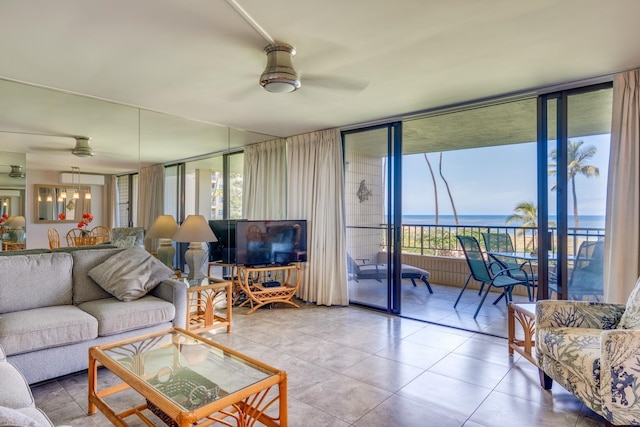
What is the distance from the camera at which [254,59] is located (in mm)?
2490

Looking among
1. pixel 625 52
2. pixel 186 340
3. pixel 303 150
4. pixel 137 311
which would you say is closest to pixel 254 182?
pixel 303 150

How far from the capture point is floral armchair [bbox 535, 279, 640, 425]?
169 centimetres

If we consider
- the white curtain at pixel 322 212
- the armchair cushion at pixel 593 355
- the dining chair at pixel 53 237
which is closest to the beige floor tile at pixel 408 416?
the armchair cushion at pixel 593 355

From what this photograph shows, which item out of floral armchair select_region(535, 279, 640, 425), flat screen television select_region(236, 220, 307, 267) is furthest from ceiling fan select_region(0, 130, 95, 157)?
floral armchair select_region(535, 279, 640, 425)

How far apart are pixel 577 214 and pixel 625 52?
128cm

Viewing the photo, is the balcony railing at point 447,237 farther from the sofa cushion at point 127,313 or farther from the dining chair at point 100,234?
the dining chair at point 100,234

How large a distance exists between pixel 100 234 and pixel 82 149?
2.76 feet

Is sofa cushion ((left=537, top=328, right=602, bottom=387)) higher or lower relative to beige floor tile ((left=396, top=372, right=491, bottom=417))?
higher

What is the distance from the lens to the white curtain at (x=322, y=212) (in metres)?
4.54

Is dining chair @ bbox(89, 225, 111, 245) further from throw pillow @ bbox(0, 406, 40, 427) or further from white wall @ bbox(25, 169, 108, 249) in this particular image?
throw pillow @ bbox(0, 406, 40, 427)

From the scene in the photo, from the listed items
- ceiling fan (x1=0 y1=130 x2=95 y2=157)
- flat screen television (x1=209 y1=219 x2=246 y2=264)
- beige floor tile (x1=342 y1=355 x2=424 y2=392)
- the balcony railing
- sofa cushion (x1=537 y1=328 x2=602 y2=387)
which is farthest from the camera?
the balcony railing

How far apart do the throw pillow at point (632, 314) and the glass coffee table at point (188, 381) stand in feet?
6.77

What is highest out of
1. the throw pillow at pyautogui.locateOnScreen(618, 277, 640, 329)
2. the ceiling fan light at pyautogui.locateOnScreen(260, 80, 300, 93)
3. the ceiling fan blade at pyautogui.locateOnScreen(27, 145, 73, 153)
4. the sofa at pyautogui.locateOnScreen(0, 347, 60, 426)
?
the ceiling fan light at pyautogui.locateOnScreen(260, 80, 300, 93)

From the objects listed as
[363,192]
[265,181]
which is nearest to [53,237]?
[265,181]
